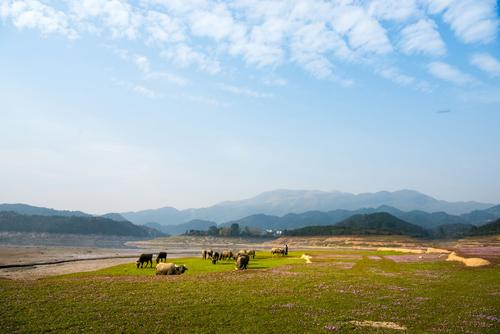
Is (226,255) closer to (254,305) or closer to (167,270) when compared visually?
(167,270)

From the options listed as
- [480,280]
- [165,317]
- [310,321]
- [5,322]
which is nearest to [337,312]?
[310,321]

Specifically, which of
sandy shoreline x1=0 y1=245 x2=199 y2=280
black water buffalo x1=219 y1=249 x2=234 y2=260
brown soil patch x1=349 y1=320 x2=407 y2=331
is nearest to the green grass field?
brown soil patch x1=349 y1=320 x2=407 y2=331

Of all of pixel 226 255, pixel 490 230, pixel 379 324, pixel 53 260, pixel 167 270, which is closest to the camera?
pixel 379 324

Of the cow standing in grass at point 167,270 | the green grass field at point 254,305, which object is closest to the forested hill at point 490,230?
the green grass field at point 254,305

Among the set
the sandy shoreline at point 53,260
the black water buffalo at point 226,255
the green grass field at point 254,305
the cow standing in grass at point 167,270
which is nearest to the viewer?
the green grass field at point 254,305

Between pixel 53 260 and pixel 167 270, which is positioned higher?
pixel 167 270

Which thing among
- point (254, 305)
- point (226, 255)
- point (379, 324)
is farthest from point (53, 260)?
point (379, 324)

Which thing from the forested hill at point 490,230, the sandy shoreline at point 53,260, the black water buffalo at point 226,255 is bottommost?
the sandy shoreline at point 53,260

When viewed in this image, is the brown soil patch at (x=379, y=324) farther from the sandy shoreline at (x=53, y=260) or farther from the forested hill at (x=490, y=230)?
the forested hill at (x=490, y=230)

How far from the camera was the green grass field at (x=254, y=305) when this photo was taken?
54.9ft

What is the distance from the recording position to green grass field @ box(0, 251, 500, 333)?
54.9 ft

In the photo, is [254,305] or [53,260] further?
[53,260]

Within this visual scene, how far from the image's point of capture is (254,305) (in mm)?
21312

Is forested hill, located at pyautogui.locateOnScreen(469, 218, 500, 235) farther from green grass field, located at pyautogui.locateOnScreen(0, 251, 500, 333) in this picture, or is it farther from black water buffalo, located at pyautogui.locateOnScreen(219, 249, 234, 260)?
green grass field, located at pyautogui.locateOnScreen(0, 251, 500, 333)
